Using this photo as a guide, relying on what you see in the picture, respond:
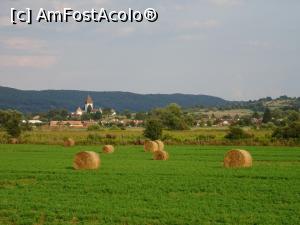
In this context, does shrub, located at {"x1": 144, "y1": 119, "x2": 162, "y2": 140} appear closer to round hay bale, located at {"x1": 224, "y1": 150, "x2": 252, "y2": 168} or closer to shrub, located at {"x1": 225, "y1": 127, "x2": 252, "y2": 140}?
shrub, located at {"x1": 225, "y1": 127, "x2": 252, "y2": 140}

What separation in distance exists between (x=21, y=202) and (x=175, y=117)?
306 ft

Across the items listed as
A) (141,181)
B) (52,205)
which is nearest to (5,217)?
(52,205)

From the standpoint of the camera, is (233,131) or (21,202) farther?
(233,131)

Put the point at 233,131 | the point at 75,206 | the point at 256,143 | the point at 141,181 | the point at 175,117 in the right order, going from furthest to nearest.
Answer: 1. the point at 175,117
2. the point at 233,131
3. the point at 256,143
4. the point at 141,181
5. the point at 75,206

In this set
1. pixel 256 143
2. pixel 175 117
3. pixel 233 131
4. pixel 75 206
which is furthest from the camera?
pixel 175 117

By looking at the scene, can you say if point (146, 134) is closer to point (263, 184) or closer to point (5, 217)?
point (263, 184)

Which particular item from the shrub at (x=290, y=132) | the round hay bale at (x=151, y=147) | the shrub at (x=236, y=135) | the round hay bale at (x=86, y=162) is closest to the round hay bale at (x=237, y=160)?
the round hay bale at (x=86, y=162)

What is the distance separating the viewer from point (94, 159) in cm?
2817

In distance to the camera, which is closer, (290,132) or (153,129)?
(290,132)

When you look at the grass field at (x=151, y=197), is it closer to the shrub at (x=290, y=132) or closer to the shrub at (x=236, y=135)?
the shrub at (x=290, y=132)

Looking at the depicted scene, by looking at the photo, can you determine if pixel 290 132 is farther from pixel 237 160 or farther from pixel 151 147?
pixel 237 160

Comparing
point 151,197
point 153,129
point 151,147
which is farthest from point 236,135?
point 151,197

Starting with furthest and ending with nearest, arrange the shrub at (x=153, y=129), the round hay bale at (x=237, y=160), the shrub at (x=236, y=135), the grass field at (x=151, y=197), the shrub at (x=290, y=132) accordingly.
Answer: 1. the shrub at (x=153, y=129)
2. the shrub at (x=236, y=135)
3. the shrub at (x=290, y=132)
4. the round hay bale at (x=237, y=160)
5. the grass field at (x=151, y=197)

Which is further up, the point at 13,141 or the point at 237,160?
the point at 237,160
